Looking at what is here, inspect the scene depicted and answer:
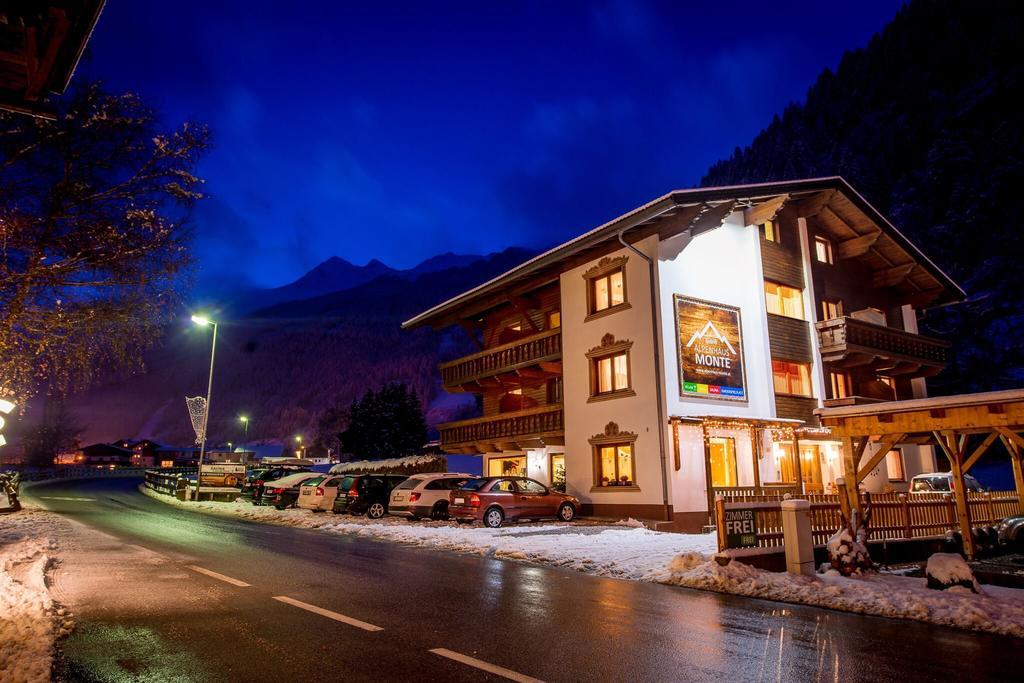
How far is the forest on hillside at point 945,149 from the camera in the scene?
199 feet

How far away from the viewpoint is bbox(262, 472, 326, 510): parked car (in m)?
28.1

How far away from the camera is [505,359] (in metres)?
28.6

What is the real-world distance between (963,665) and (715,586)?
455 centimetres

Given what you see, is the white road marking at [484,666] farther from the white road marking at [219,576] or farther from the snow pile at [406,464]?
the snow pile at [406,464]

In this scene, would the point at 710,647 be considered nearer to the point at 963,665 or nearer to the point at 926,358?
the point at 963,665

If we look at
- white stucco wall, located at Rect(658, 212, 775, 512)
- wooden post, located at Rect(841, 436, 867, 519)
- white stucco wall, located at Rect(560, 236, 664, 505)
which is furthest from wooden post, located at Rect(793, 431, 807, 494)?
wooden post, located at Rect(841, 436, 867, 519)

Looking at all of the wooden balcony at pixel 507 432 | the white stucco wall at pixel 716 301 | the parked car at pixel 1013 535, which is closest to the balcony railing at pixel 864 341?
the white stucco wall at pixel 716 301

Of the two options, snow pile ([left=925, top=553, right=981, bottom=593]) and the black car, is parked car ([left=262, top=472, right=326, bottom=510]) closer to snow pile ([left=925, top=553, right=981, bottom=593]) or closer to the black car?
the black car

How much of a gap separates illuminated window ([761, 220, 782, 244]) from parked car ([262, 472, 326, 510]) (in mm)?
21134

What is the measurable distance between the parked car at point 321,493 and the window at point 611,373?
1058cm

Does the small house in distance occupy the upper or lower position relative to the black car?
upper

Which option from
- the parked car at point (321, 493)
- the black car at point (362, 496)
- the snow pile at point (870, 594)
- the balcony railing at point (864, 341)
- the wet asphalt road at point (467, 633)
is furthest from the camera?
the balcony railing at point (864, 341)

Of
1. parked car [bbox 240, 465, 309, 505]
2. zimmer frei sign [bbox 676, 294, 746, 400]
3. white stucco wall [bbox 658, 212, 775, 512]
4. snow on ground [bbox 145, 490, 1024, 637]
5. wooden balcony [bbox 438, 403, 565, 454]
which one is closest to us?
snow on ground [bbox 145, 490, 1024, 637]

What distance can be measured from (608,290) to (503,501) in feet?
29.0
